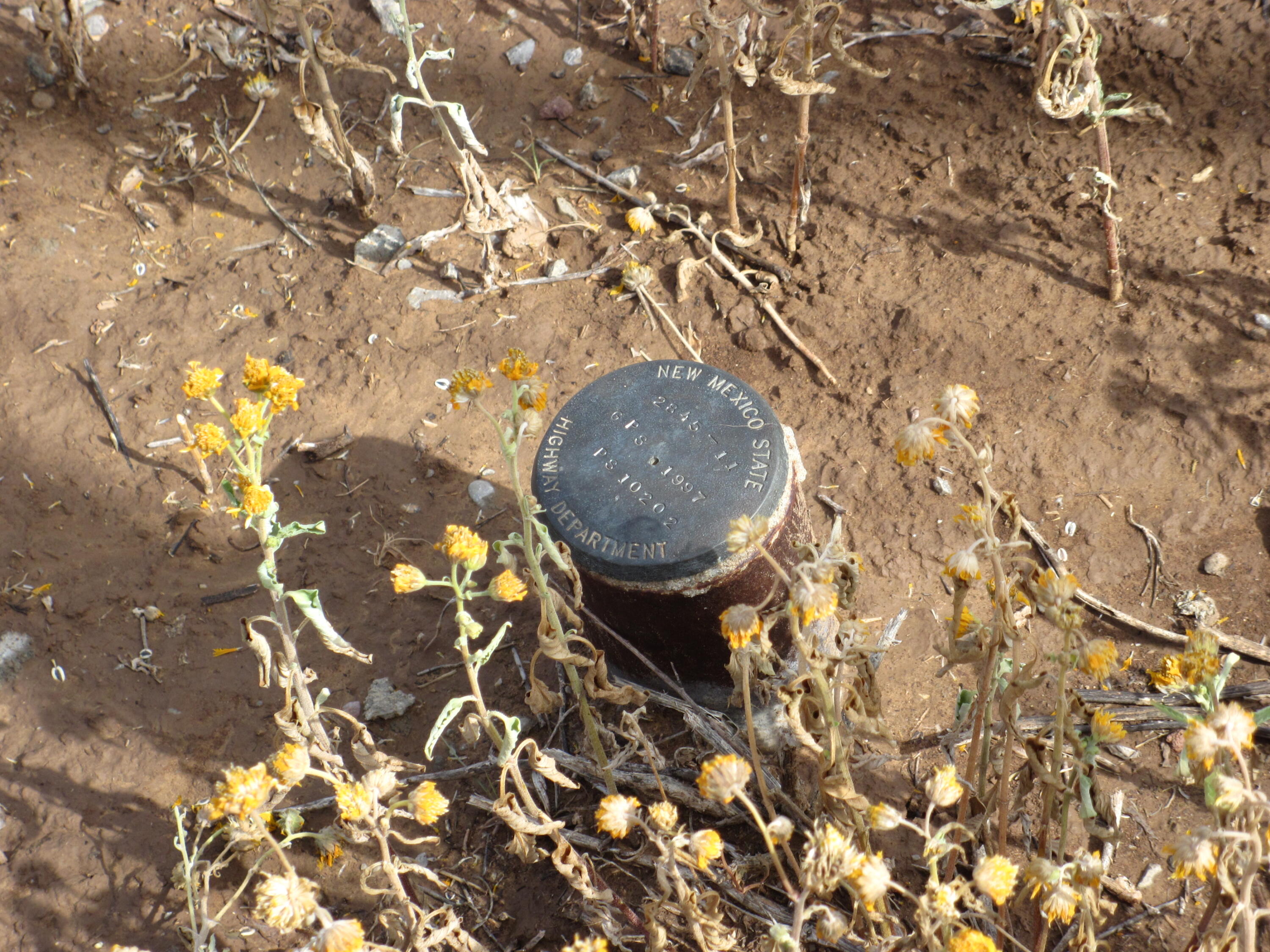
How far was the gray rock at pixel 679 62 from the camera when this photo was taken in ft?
15.3

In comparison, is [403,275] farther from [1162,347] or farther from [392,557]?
[1162,347]

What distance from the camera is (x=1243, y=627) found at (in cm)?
296

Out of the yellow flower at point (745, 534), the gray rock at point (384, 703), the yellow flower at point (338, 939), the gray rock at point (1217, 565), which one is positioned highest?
the yellow flower at point (745, 534)

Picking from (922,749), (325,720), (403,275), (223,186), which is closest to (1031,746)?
(922,749)

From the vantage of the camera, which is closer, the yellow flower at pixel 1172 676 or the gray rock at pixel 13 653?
the yellow flower at pixel 1172 676

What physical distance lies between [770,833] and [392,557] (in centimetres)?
197

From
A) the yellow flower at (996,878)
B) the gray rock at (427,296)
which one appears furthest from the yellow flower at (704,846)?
the gray rock at (427,296)

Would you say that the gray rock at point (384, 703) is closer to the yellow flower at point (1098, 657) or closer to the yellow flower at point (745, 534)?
the yellow flower at point (745, 534)

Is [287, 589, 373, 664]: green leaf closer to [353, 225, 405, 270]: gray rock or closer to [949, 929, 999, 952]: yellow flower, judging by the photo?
[949, 929, 999, 952]: yellow flower

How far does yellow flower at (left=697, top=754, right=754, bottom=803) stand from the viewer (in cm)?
160

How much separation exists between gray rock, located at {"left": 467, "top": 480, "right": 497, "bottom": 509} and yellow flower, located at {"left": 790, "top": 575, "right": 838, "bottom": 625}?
213 centimetres

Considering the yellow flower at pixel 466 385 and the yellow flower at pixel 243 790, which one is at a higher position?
the yellow flower at pixel 466 385

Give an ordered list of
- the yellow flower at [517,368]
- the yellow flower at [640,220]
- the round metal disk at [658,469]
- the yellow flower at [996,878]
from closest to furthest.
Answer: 1. the yellow flower at [996,878]
2. the yellow flower at [517,368]
3. the round metal disk at [658,469]
4. the yellow flower at [640,220]

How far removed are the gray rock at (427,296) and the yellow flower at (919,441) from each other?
2.82 m
